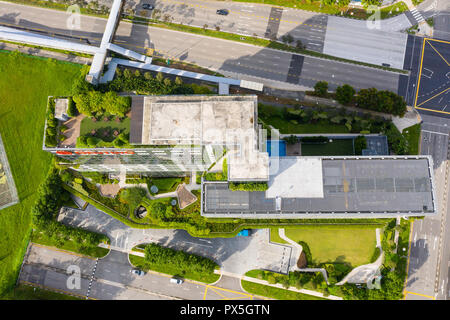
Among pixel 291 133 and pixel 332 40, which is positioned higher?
pixel 332 40

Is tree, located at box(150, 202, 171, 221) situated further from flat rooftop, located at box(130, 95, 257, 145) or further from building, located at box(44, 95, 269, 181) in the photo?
flat rooftop, located at box(130, 95, 257, 145)

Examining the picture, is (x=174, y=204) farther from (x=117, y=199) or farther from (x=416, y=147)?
(x=416, y=147)

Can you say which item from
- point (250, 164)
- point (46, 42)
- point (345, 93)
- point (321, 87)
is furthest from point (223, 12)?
point (250, 164)

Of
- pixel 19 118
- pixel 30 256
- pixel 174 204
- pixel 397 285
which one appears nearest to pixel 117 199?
pixel 174 204

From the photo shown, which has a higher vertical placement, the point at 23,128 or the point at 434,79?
the point at 434,79

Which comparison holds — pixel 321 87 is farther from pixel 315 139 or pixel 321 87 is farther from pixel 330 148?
pixel 330 148

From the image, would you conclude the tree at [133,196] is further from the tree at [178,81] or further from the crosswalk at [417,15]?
the crosswalk at [417,15]

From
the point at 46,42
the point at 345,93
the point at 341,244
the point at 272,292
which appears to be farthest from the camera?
the point at 46,42
